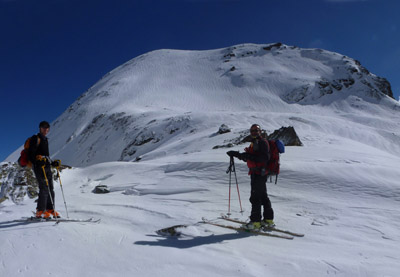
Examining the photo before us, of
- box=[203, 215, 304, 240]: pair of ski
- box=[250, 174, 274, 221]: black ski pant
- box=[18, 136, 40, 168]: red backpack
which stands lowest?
box=[203, 215, 304, 240]: pair of ski

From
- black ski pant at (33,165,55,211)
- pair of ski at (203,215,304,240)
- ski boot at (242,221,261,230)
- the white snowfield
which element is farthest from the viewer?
black ski pant at (33,165,55,211)

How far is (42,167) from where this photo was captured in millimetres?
4594

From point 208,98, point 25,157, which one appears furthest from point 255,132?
point 208,98

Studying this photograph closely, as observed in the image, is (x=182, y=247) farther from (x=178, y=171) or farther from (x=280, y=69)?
(x=280, y=69)

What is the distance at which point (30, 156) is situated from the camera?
455 centimetres

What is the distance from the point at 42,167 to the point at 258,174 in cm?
393

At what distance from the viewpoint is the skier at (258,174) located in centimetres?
444

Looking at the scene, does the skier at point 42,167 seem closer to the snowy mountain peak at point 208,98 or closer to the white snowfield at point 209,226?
the white snowfield at point 209,226

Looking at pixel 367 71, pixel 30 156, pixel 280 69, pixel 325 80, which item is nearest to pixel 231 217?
pixel 30 156

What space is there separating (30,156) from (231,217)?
4051 millimetres

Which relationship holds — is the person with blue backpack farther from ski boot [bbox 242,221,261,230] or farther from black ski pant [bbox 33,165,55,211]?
black ski pant [bbox 33,165,55,211]

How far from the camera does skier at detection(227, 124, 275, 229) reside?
444 cm

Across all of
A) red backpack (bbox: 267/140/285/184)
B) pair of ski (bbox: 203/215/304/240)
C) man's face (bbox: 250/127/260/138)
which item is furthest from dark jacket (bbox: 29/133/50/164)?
red backpack (bbox: 267/140/285/184)

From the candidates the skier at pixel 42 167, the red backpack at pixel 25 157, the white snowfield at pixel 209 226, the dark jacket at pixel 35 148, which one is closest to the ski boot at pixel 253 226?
the white snowfield at pixel 209 226
